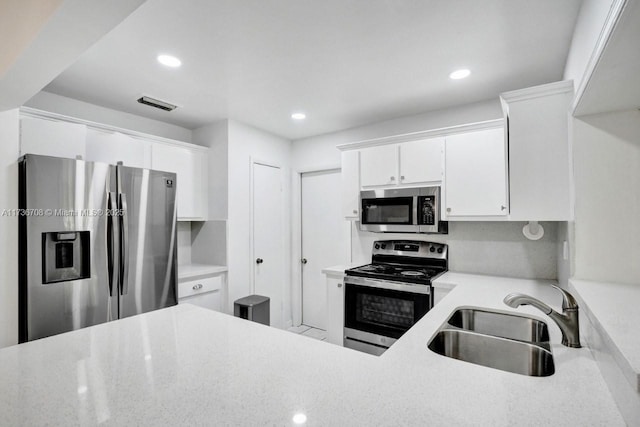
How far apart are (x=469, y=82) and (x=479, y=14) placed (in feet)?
2.82

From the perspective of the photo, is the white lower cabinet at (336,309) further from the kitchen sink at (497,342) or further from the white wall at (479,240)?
the kitchen sink at (497,342)

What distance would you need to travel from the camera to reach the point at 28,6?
1.18 meters

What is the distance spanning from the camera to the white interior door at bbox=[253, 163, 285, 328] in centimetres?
356

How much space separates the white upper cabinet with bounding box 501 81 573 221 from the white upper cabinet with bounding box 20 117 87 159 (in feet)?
9.46

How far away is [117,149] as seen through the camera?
262 cm

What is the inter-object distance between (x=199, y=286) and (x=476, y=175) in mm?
2634

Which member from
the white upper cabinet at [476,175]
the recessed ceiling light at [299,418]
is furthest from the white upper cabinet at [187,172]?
the recessed ceiling light at [299,418]

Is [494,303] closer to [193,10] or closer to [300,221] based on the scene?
[193,10]

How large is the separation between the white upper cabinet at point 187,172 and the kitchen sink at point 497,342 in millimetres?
2645

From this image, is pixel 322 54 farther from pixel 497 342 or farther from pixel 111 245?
pixel 111 245

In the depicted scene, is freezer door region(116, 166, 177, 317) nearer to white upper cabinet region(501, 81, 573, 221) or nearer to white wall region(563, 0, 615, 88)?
white upper cabinet region(501, 81, 573, 221)

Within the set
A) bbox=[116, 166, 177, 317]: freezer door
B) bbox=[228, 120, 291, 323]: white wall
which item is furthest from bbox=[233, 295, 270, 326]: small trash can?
bbox=[116, 166, 177, 317]: freezer door

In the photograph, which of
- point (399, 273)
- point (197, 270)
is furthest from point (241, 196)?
point (399, 273)

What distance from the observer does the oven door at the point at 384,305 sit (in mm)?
2436
